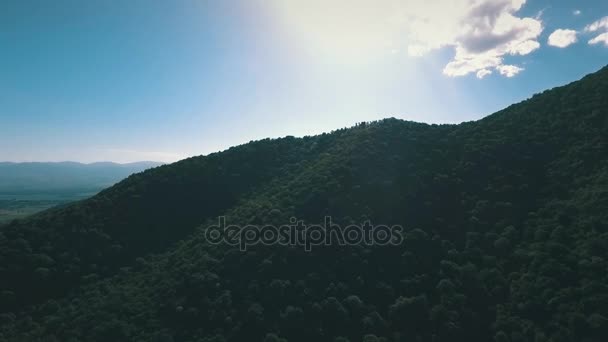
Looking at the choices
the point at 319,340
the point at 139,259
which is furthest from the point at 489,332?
the point at 139,259

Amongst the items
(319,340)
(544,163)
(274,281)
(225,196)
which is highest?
(544,163)

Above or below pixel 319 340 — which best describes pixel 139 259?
above

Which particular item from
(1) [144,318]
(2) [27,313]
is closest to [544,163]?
(1) [144,318]

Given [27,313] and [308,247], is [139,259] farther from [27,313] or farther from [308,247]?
[308,247]

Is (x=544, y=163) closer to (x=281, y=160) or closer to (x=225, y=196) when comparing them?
(x=281, y=160)

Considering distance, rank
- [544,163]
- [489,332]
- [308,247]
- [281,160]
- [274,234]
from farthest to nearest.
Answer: [281,160]
[544,163]
[274,234]
[308,247]
[489,332]

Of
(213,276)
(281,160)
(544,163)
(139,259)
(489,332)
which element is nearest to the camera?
(489,332)

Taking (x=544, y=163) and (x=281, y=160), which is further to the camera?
(x=281, y=160)
